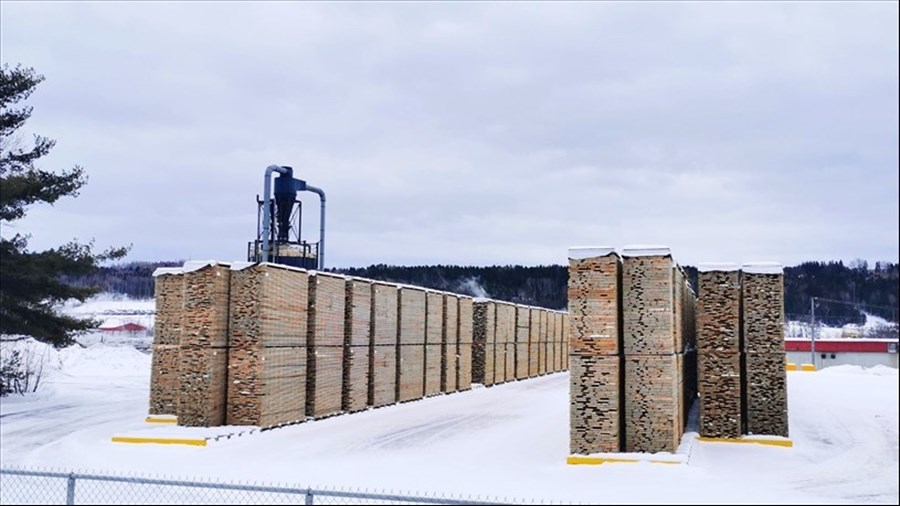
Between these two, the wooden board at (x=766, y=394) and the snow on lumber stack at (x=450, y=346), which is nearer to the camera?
the wooden board at (x=766, y=394)

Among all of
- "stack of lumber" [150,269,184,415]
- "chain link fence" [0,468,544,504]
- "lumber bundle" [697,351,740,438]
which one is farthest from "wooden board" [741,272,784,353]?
A: "stack of lumber" [150,269,184,415]

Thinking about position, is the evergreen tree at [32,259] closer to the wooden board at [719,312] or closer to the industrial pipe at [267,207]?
the industrial pipe at [267,207]

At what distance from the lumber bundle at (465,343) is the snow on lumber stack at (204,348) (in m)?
14.8

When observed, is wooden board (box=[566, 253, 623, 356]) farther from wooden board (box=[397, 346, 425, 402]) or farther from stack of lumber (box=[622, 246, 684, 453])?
wooden board (box=[397, 346, 425, 402])

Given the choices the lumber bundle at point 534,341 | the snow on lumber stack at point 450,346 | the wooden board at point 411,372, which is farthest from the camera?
the lumber bundle at point 534,341

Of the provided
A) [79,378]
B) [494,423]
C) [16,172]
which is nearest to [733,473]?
[494,423]

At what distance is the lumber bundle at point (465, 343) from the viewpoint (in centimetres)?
3212

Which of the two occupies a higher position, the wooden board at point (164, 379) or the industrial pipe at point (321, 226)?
the industrial pipe at point (321, 226)

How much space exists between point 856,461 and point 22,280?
21825 millimetres

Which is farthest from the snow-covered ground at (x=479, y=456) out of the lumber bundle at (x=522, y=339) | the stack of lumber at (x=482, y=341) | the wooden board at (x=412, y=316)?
the lumber bundle at (x=522, y=339)

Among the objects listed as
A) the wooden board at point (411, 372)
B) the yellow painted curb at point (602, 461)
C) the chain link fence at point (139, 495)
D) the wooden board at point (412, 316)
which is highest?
the wooden board at point (412, 316)

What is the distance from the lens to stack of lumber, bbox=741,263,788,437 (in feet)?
54.2

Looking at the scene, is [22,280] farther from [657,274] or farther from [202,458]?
[657,274]

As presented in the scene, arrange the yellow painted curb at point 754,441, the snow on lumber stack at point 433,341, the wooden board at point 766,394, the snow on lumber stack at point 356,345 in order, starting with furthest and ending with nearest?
1. the snow on lumber stack at point 433,341
2. the snow on lumber stack at point 356,345
3. the wooden board at point 766,394
4. the yellow painted curb at point 754,441
